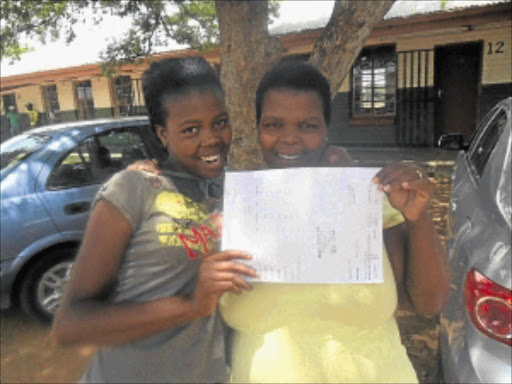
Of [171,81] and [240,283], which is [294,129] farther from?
[240,283]

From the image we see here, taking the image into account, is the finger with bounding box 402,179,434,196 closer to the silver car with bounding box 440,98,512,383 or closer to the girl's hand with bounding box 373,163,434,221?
the girl's hand with bounding box 373,163,434,221

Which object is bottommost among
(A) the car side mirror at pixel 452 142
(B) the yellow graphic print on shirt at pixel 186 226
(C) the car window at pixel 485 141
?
(A) the car side mirror at pixel 452 142

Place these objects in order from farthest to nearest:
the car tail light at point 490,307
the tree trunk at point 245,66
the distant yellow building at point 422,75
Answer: the distant yellow building at point 422,75
the tree trunk at point 245,66
the car tail light at point 490,307

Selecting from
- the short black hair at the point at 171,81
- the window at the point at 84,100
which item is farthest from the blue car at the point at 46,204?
the window at the point at 84,100

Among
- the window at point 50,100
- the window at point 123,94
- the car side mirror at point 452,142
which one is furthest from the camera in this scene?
the window at point 50,100

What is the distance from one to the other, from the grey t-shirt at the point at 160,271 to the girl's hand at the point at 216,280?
0.23 feet

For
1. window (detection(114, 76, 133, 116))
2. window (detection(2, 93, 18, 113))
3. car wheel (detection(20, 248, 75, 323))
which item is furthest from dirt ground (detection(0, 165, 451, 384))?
window (detection(2, 93, 18, 113))

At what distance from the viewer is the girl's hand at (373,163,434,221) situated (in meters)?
1.07

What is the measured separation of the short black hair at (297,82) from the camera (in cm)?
128

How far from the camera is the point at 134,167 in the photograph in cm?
115

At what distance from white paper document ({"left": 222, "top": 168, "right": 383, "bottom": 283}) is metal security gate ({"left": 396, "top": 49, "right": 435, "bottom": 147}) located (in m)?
10.2

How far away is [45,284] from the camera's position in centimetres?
382

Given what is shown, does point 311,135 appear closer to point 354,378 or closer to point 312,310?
point 312,310

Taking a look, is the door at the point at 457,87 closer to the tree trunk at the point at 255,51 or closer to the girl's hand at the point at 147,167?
the tree trunk at the point at 255,51
